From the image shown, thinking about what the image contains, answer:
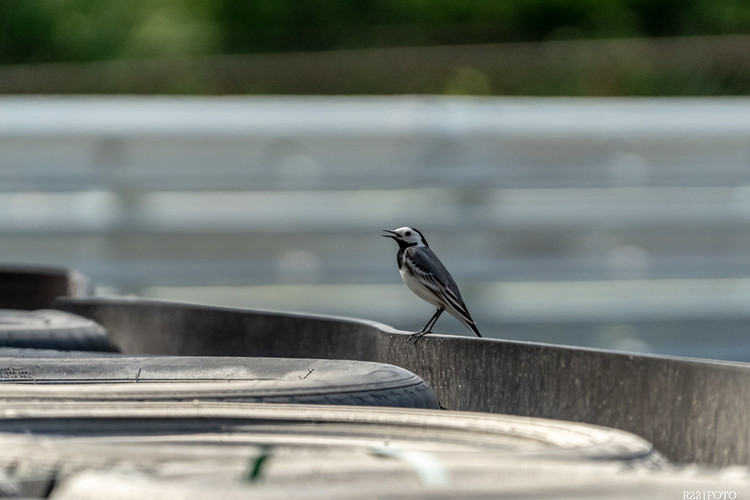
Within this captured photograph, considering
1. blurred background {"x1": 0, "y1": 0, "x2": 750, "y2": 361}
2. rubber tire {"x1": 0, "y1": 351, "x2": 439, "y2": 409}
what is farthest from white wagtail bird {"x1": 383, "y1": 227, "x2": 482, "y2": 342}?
blurred background {"x1": 0, "y1": 0, "x2": 750, "y2": 361}

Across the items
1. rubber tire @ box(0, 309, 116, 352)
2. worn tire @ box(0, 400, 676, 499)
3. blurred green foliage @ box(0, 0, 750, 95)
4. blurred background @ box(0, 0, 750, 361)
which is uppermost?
blurred green foliage @ box(0, 0, 750, 95)

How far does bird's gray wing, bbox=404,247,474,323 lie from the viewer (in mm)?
4246

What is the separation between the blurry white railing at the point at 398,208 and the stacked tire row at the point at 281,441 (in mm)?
5322

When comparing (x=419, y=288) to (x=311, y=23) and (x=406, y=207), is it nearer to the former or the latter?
(x=406, y=207)

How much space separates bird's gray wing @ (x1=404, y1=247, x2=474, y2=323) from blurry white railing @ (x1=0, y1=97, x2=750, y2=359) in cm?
403

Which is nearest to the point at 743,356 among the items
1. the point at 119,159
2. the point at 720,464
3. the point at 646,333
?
the point at 646,333

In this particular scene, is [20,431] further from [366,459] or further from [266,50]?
[266,50]

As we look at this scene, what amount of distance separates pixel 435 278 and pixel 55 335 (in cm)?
128

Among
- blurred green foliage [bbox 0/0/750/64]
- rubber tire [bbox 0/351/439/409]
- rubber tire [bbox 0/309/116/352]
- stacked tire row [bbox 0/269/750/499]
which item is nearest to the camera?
stacked tire row [bbox 0/269/750/499]

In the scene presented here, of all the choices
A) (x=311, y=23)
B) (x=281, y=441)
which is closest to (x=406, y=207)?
(x=281, y=441)

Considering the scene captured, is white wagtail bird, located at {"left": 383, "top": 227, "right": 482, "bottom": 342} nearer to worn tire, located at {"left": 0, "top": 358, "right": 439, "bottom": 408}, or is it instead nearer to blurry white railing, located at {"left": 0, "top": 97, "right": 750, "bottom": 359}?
worn tire, located at {"left": 0, "top": 358, "right": 439, "bottom": 408}

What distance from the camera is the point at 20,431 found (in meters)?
2.21

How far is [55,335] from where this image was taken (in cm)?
399

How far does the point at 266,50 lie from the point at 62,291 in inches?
557
